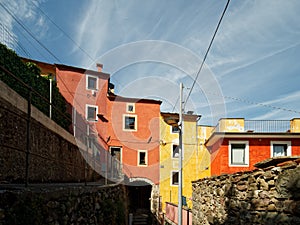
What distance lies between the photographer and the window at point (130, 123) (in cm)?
2110

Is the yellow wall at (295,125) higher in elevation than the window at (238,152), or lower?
higher

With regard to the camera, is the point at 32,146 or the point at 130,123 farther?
the point at 130,123

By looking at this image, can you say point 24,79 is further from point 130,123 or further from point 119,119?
point 130,123

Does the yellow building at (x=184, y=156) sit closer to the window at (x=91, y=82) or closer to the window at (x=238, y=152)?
the window at (x=91, y=82)

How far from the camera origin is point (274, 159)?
375 centimetres

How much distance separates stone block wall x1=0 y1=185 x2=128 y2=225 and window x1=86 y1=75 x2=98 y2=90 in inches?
652

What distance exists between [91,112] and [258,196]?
17904mm

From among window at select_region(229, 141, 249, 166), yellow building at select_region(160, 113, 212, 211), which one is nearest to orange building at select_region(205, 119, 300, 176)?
window at select_region(229, 141, 249, 166)

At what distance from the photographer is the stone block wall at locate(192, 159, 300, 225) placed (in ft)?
10.2

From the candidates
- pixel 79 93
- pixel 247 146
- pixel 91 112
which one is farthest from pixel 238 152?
pixel 79 93

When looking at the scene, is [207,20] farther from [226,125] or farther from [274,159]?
[226,125]

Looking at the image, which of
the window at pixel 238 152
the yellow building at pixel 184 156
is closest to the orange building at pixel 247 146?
the window at pixel 238 152

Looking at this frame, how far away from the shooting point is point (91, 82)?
21.0 metres

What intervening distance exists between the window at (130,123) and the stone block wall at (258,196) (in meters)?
15.0
